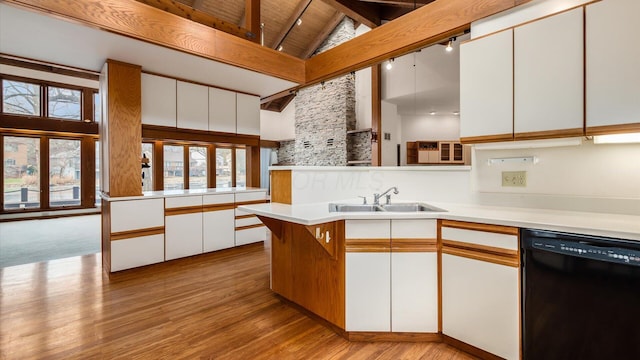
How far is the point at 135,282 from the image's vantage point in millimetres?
3260

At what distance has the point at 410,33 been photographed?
2.87 metres

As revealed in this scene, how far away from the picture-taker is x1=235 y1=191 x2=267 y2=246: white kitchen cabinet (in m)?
4.68

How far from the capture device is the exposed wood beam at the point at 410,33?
241 cm

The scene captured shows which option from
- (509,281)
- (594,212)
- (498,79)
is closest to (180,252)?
(509,281)

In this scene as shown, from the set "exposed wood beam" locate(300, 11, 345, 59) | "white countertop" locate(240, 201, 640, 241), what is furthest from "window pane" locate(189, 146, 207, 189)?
"white countertop" locate(240, 201, 640, 241)

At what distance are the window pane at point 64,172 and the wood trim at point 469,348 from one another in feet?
35.0

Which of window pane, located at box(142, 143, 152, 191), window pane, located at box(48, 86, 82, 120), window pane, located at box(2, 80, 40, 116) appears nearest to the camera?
window pane, located at box(2, 80, 40, 116)

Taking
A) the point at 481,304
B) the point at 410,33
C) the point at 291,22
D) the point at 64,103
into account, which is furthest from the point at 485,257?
the point at 64,103

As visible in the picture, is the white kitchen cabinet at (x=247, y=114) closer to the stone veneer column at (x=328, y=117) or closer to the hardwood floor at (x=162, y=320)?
the hardwood floor at (x=162, y=320)

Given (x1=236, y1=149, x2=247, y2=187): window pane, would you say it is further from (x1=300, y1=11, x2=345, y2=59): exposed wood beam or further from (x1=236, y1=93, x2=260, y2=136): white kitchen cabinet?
(x1=236, y1=93, x2=260, y2=136): white kitchen cabinet

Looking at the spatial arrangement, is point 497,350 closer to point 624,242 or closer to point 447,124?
point 624,242

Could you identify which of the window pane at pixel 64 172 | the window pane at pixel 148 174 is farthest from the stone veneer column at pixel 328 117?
the window pane at pixel 64 172

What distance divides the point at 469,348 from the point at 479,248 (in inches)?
28.0

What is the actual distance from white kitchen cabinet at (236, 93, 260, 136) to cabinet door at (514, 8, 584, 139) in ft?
13.6
